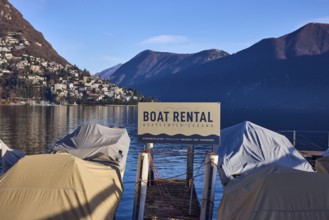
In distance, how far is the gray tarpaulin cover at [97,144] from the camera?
780 inches

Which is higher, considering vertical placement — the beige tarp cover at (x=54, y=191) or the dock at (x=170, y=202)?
the beige tarp cover at (x=54, y=191)

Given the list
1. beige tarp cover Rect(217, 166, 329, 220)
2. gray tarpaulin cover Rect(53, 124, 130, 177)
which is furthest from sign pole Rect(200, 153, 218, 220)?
gray tarpaulin cover Rect(53, 124, 130, 177)

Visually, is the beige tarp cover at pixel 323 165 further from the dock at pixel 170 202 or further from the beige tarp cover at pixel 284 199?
the beige tarp cover at pixel 284 199

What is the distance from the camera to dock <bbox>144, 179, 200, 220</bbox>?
13.5m

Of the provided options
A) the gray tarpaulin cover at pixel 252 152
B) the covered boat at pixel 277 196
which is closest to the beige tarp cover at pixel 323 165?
the gray tarpaulin cover at pixel 252 152

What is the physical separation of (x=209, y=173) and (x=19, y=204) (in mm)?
5641

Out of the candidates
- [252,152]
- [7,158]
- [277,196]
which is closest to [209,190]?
[277,196]

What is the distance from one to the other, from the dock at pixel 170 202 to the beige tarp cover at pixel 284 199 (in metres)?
3.75

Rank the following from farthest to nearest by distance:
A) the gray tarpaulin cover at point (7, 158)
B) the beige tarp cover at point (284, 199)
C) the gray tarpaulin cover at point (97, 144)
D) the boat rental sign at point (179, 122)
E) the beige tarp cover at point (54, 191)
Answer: the gray tarpaulin cover at point (97, 144), the gray tarpaulin cover at point (7, 158), the boat rental sign at point (179, 122), the beige tarp cover at point (54, 191), the beige tarp cover at point (284, 199)

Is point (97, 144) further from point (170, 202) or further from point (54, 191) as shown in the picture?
point (54, 191)

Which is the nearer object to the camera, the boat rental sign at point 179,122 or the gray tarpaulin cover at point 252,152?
the boat rental sign at point 179,122

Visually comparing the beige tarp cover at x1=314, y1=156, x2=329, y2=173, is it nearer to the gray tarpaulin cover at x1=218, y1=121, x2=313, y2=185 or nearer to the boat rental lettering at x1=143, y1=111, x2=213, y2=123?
the gray tarpaulin cover at x1=218, y1=121, x2=313, y2=185

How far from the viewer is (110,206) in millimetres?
11602

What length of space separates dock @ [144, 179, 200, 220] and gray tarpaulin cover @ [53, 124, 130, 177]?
252 cm
